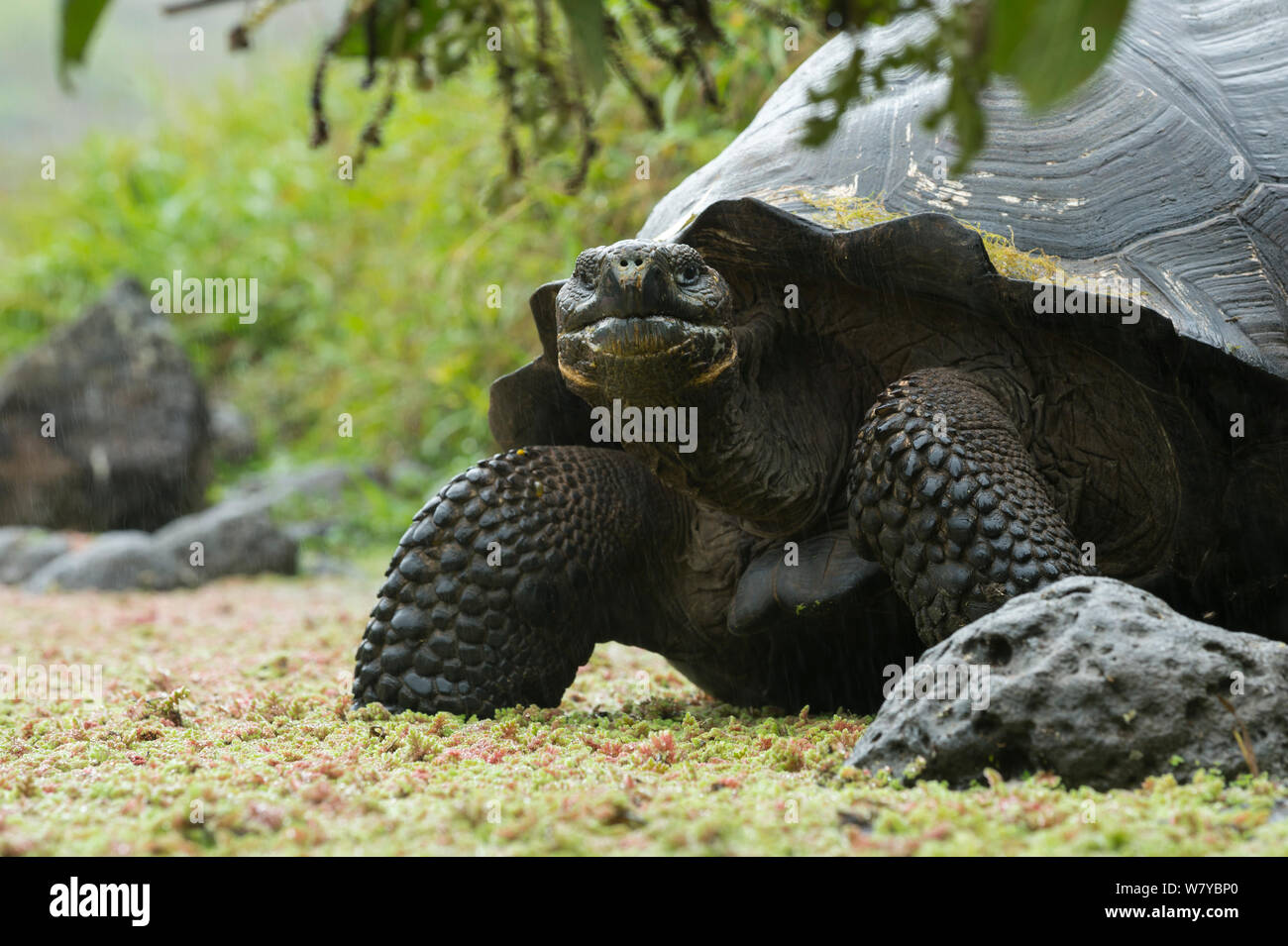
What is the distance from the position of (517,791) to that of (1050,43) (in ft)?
5.28

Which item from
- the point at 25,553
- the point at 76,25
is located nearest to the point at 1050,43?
the point at 76,25

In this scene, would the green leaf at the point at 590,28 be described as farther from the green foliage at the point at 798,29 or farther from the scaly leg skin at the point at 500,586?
the scaly leg skin at the point at 500,586

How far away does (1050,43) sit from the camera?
3.60 ft

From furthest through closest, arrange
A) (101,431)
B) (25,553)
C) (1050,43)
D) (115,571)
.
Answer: (101,431), (25,553), (115,571), (1050,43)

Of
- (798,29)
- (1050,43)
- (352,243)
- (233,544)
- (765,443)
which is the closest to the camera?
(1050,43)

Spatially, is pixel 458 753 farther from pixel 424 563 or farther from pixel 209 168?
pixel 209 168

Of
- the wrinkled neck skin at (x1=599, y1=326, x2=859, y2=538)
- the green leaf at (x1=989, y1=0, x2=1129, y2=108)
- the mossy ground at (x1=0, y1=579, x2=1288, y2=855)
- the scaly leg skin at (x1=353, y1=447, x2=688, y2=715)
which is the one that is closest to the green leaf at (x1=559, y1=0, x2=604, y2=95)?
the green leaf at (x1=989, y1=0, x2=1129, y2=108)

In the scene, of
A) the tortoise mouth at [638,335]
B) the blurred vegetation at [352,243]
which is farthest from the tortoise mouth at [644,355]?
the blurred vegetation at [352,243]

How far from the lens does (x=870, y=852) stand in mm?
1794

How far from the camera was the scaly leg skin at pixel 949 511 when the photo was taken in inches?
108

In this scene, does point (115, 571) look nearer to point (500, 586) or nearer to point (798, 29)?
point (500, 586)

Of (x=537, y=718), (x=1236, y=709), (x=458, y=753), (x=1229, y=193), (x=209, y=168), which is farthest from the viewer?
(x=209, y=168)

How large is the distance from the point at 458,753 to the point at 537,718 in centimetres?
55
